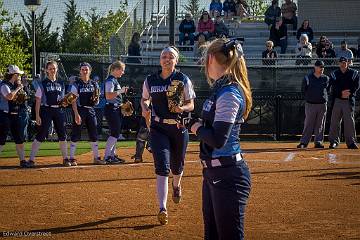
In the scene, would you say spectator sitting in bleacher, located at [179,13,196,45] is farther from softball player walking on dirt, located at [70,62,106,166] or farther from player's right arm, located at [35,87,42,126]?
player's right arm, located at [35,87,42,126]

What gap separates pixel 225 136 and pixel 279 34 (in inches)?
841

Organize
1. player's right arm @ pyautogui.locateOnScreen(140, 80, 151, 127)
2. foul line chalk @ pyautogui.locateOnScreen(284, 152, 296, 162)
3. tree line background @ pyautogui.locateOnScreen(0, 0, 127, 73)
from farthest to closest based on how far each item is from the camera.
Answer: tree line background @ pyautogui.locateOnScreen(0, 0, 127, 73) → foul line chalk @ pyautogui.locateOnScreen(284, 152, 296, 162) → player's right arm @ pyautogui.locateOnScreen(140, 80, 151, 127)

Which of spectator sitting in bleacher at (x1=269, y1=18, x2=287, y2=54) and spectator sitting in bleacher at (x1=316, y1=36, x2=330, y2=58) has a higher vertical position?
spectator sitting in bleacher at (x1=269, y1=18, x2=287, y2=54)

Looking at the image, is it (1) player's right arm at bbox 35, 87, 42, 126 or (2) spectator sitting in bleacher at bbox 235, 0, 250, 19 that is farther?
(2) spectator sitting in bleacher at bbox 235, 0, 250, 19

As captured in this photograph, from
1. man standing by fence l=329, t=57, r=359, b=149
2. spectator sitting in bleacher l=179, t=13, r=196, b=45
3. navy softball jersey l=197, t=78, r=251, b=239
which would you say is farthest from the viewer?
spectator sitting in bleacher l=179, t=13, r=196, b=45

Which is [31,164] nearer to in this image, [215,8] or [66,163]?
[66,163]

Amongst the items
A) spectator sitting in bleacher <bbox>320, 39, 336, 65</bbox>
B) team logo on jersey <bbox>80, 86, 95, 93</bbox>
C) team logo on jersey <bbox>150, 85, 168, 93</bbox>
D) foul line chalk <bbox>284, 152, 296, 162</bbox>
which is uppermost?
spectator sitting in bleacher <bbox>320, 39, 336, 65</bbox>

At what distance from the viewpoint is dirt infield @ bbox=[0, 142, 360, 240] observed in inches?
289

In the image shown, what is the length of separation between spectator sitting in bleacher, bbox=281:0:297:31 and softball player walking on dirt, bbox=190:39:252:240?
74.6 feet

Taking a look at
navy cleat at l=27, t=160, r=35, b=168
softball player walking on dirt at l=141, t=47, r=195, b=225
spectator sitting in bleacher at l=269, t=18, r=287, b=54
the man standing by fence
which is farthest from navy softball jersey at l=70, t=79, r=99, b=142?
spectator sitting in bleacher at l=269, t=18, r=287, b=54

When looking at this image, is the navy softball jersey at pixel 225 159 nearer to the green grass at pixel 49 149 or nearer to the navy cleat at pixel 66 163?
the navy cleat at pixel 66 163

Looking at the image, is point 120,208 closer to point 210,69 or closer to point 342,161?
point 210,69

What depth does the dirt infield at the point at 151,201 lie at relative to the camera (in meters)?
7.33

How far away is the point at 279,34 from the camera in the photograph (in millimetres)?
25312
